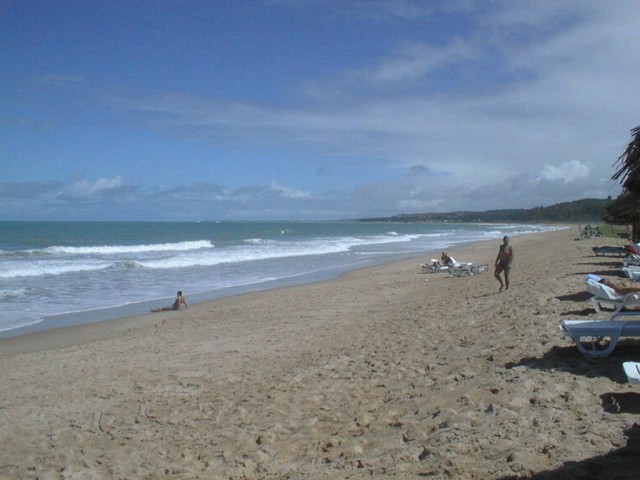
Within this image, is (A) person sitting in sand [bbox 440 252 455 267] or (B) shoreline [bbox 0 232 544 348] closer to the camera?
(B) shoreline [bbox 0 232 544 348]

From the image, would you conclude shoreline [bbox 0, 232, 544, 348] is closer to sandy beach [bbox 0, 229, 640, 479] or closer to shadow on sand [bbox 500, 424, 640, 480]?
sandy beach [bbox 0, 229, 640, 479]

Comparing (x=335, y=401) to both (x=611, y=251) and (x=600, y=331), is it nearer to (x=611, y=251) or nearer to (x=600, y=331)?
(x=600, y=331)

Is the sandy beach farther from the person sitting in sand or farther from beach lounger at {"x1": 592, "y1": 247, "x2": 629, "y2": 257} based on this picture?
beach lounger at {"x1": 592, "y1": 247, "x2": 629, "y2": 257}

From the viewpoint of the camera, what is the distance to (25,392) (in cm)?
721

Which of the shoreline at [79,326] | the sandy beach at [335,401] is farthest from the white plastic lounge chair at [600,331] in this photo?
the shoreline at [79,326]

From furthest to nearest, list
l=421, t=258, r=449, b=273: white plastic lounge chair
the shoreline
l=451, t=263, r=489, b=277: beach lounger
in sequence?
l=421, t=258, r=449, b=273: white plastic lounge chair → l=451, t=263, r=489, b=277: beach lounger → the shoreline

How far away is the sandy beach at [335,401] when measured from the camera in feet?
13.8

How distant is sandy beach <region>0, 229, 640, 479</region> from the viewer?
13.8 ft

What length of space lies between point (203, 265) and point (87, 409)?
2127 cm

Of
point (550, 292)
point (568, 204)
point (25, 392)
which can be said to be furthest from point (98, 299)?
point (568, 204)

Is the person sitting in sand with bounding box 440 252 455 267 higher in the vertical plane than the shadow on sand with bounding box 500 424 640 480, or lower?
higher

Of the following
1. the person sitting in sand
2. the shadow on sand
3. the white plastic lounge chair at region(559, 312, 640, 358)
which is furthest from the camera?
the person sitting in sand

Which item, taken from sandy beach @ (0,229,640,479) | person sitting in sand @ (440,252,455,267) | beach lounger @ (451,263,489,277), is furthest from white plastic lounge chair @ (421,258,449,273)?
sandy beach @ (0,229,640,479)

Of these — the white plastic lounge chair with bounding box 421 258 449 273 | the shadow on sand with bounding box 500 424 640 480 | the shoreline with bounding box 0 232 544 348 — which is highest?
the shadow on sand with bounding box 500 424 640 480
